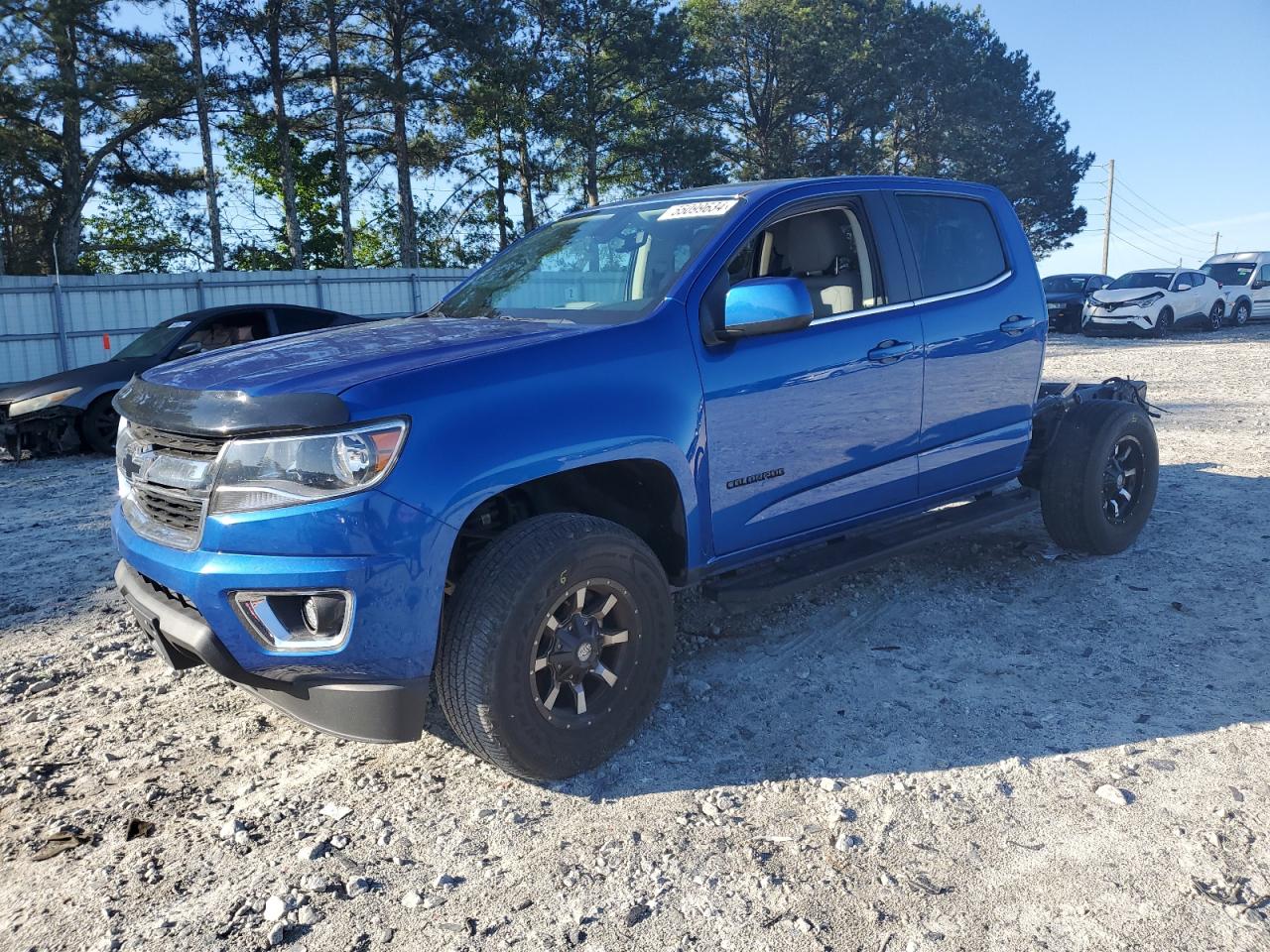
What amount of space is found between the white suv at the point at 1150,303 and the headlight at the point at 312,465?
74.1 ft

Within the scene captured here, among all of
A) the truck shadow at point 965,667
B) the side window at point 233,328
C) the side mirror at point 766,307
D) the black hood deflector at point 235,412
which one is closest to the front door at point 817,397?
the side mirror at point 766,307

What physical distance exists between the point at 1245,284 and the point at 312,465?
28.4 metres

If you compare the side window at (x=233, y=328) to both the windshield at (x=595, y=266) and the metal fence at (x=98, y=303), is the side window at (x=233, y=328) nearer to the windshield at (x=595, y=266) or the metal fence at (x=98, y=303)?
the metal fence at (x=98, y=303)

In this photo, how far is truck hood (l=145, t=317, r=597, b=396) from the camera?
279 centimetres

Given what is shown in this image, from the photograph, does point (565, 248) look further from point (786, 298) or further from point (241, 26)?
point (241, 26)

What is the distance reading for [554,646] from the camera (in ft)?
9.90

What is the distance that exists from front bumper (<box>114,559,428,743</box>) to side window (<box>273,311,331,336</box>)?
8.02 m

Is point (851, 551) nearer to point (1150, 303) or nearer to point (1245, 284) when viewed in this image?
point (1150, 303)

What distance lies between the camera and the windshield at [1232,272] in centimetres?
2520

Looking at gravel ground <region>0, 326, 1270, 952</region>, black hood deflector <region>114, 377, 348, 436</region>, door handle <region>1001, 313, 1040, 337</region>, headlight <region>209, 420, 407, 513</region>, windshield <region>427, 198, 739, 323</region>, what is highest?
windshield <region>427, 198, 739, 323</region>

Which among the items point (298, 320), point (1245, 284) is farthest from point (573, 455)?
point (1245, 284)

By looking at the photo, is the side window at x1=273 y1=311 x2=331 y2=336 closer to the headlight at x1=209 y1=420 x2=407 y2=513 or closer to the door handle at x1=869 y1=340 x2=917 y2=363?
the door handle at x1=869 y1=340 x2=917 y2=363

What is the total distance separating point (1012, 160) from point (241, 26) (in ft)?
114

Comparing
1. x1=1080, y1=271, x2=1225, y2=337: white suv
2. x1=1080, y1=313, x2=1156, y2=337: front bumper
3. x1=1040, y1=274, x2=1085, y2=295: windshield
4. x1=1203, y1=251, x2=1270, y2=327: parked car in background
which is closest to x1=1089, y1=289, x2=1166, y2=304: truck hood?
x1=1080, y1=271, x2=1225, y2=337: white suv
